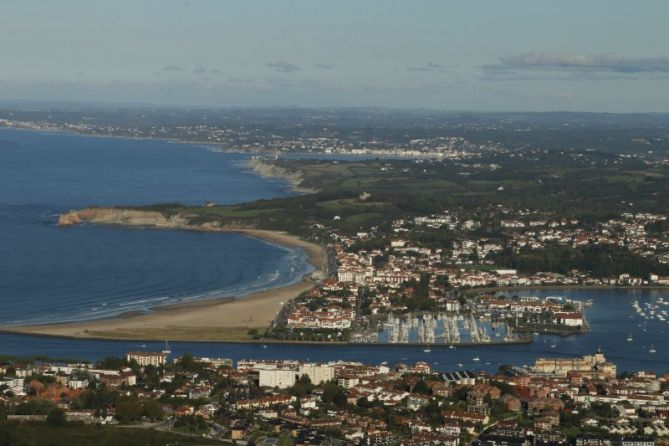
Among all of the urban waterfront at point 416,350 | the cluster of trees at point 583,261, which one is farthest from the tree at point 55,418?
the cluster of trees at point 583,261

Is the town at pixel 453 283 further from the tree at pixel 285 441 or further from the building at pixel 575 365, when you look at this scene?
the tree at pixel 285 441

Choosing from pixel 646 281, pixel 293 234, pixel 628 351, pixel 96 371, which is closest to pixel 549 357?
pixel 628 351

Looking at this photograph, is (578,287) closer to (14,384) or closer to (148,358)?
(148,358)

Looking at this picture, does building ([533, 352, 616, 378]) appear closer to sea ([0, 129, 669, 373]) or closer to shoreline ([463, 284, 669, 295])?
sea ([0, 129, 669, 373])

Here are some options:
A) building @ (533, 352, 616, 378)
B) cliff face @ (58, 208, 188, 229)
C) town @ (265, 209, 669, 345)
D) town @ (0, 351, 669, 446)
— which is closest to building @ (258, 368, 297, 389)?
town @ (0, 351, 669, 446)

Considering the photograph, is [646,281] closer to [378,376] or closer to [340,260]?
[340,260]

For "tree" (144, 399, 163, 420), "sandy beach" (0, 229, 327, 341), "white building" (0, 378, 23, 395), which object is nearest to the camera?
"tree" (144, 399, 163, 420)

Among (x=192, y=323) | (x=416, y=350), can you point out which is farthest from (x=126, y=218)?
(x=416, y=350)
